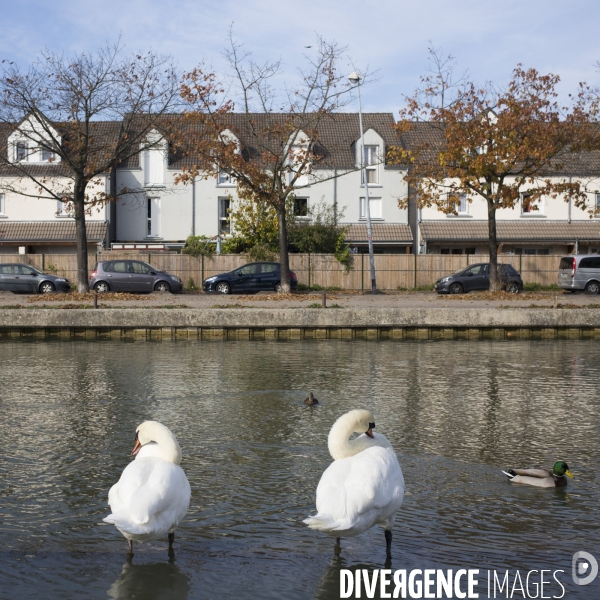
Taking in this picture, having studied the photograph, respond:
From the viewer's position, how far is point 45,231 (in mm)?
51188

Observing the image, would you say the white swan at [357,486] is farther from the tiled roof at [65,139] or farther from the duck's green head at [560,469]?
the tiled roof at [65,139]

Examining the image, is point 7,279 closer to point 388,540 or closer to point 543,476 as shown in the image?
point 543,476

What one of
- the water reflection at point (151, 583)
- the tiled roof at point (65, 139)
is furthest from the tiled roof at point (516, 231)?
the water reflection at point (151, 583)

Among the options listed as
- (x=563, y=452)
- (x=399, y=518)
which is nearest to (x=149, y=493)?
(x=399, y=518)

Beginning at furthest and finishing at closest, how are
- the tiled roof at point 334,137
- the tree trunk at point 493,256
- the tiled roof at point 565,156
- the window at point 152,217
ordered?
the window at point 152,217 < the tiled roof at point 334,137 < the tiled roof at point 565,156 < the tree trunk at point 493,256

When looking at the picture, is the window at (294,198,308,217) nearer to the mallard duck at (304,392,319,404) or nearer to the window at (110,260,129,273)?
the window at (110,260,129,273)

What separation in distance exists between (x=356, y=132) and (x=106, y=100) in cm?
2484

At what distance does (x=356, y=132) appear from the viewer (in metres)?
55.5

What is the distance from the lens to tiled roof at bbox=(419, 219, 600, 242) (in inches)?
2026

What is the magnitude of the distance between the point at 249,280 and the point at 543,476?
30993mm

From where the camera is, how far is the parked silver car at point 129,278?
38.4 m

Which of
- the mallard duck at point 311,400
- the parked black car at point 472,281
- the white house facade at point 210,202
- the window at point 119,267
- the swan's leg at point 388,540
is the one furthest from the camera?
the white house facade at point 210,202

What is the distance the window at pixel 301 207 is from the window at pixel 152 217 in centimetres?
864

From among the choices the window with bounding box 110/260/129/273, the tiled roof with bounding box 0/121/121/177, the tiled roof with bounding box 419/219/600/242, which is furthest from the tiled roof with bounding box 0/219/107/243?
the tiled roof with bounding box 419/219/600/242
